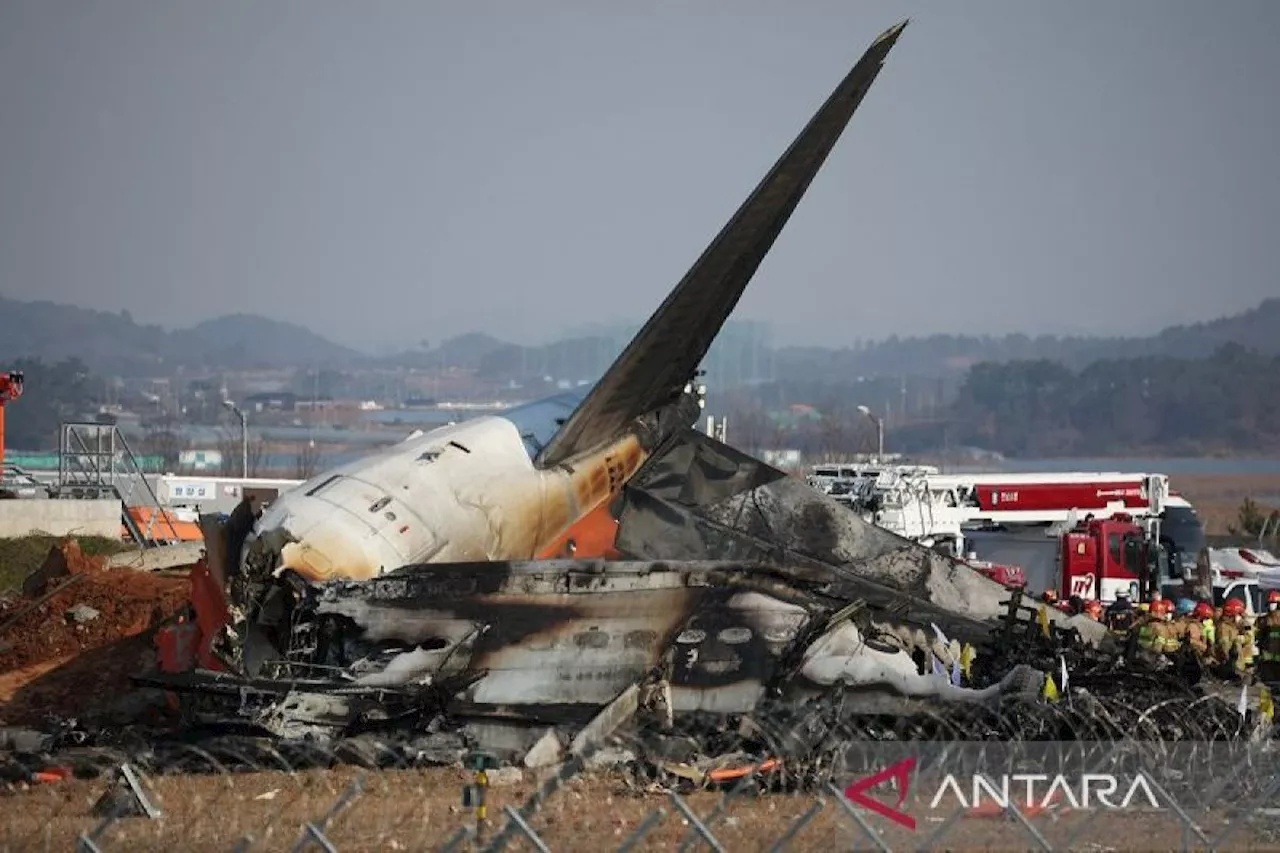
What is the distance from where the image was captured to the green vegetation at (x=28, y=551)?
41906mm

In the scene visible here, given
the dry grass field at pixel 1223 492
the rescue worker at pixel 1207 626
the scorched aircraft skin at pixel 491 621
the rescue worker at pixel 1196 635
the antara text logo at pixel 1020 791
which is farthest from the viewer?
the dry grass field at pixel 1223 492

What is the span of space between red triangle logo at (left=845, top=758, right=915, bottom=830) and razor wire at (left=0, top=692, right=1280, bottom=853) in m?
0.11

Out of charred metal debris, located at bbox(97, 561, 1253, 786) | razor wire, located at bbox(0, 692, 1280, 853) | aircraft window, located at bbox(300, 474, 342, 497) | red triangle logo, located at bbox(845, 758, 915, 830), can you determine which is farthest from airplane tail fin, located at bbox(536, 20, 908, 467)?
red triangle logo, located at bbox(845, 758, 915, 830)

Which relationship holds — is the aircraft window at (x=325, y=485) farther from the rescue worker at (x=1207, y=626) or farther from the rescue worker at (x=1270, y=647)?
the rescue worker at (x=1207, y=626)

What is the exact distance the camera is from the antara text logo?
16.1 meters

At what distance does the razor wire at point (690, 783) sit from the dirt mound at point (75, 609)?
10.4m

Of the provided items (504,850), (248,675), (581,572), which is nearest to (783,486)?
(581,572)

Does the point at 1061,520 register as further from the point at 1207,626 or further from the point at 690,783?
the point at 690,783

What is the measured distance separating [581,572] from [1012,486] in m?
39.4

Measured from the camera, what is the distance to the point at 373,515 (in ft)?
73.6

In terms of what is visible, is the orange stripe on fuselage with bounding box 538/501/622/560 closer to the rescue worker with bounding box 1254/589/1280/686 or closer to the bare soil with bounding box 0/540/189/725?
the bare soil with bounding box 0/540/189/725

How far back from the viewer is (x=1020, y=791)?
16797 mm

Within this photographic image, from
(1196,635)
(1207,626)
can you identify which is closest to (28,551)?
(1196,635)

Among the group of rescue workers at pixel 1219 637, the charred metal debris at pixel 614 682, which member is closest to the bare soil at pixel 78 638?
the charred metal debris at pixel 614 682
